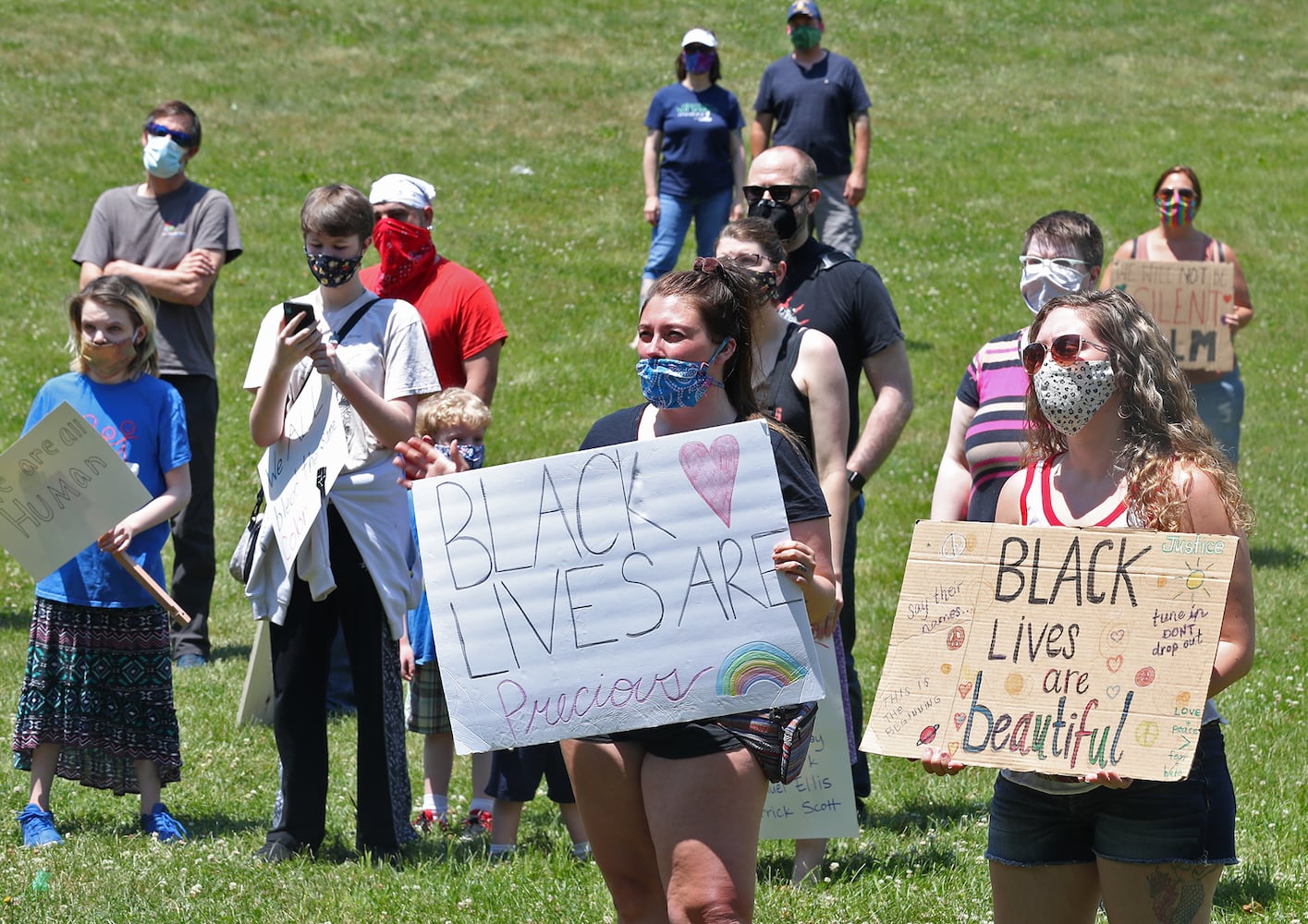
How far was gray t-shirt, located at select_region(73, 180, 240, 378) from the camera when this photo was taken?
26.2 feet

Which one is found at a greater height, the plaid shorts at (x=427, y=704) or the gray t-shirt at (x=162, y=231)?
the gray t-shirt at (x=162, y=231)

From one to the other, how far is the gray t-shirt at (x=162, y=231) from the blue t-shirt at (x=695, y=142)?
5025 mm

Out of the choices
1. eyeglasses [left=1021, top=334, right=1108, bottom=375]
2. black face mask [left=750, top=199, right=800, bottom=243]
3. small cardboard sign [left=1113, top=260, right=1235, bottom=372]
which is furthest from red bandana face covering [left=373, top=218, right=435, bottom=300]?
small cardboard sign [left=1113, top=260, right=1235, bottom=372]

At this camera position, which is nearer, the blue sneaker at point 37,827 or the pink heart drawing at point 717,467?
the pink heart drawing at point 717,467

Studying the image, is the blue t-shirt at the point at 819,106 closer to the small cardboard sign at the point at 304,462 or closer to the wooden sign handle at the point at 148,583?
the small cardboard sign at the point at 304,462

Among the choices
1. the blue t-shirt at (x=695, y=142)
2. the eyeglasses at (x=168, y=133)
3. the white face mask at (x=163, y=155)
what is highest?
the blue t-shirt at (x=695, y=142)

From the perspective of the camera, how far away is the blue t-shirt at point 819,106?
12.2 m

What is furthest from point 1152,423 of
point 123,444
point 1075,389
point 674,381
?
point 123,444

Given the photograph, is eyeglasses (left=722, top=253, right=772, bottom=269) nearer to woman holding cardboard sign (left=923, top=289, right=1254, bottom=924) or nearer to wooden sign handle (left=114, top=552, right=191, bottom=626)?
woman holding cardboard sign (left=923, top=289, right=1254, bottom=924)

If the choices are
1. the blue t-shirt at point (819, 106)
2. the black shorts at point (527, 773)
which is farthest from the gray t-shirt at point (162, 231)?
the blue t-shirt at point (819, 106)

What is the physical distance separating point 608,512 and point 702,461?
256 mm

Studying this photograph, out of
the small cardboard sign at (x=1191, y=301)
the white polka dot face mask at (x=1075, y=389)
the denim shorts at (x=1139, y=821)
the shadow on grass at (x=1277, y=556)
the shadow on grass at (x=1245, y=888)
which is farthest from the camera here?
the shadow on grass at (x=1277, y=556)

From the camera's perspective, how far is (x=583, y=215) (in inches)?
715

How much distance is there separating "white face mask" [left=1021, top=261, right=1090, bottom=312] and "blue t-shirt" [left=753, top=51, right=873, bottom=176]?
22.5ft
